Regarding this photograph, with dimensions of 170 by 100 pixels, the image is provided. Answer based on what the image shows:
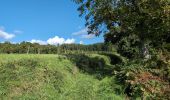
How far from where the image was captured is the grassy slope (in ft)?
51.7

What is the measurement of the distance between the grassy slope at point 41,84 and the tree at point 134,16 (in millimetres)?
5764

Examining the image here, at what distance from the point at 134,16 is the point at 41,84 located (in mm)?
10099

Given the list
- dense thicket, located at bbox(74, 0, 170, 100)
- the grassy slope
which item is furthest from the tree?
the grassy slope

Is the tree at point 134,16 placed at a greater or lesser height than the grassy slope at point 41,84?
greater

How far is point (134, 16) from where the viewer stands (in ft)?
80.8

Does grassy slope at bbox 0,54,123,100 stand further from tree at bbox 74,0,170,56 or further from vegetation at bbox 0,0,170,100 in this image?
tree at bbox 74,0,170,56

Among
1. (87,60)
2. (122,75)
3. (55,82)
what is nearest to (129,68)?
(122,75)

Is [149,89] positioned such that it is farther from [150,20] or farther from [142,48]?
[142,48]

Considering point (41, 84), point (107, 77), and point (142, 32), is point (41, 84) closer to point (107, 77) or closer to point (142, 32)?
point (107, 77)

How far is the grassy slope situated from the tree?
5.76 m

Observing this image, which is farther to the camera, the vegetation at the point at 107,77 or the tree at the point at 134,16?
the tree at the point at 134,16

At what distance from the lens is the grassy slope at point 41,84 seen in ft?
51.7

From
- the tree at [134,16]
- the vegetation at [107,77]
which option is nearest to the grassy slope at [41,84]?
the vegetation at [107,77]

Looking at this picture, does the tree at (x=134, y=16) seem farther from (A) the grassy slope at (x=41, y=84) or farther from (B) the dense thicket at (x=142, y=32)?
(A) the grassy slope at (x=41, y=84)
